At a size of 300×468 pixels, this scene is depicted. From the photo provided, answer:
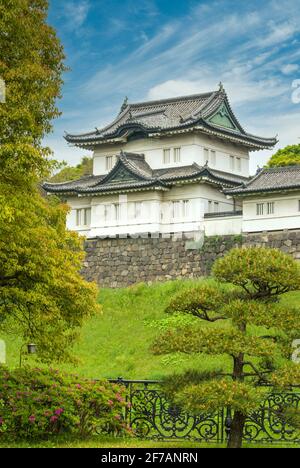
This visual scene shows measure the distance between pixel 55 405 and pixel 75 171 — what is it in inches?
2044

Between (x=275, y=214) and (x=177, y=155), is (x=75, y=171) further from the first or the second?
(x=275, y=214)

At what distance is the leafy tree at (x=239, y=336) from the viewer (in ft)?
42.7

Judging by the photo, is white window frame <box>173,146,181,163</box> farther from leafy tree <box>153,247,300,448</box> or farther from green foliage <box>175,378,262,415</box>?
green foliage <box>175,378,262,415</box>

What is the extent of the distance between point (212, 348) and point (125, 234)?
83.3ft

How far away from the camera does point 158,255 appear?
3756 cm

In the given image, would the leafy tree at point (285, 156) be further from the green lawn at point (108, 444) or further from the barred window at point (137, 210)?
the green lawn at point (108, 444)

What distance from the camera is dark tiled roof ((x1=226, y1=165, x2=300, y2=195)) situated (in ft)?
113

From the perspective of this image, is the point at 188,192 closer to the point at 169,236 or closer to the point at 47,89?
the point at 169,236

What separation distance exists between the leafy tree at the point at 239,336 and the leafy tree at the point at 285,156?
121ft

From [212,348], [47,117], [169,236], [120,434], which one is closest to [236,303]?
[212,348]

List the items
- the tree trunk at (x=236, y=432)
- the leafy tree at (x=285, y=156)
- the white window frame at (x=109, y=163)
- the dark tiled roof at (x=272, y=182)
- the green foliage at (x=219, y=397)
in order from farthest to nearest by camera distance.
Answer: the leafy tree at (x=285, y=156)
the white window frame at (x=109, y=163)
the dark tiled roof at (x=272, y=182)
the tree trunk at (x=236, y=432)
the green foliage at (x=219, y=397)

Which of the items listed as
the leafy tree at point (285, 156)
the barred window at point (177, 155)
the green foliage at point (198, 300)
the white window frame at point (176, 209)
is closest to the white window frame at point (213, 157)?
the barred window at point (177, 155)

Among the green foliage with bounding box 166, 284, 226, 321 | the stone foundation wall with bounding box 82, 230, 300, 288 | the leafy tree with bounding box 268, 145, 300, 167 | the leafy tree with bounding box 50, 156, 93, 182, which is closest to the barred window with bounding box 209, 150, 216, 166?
the stone foundation wall with bounding box 82, 230, 300, 288

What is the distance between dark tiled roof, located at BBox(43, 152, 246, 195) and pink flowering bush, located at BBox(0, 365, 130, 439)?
22.1m
